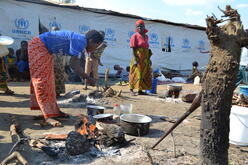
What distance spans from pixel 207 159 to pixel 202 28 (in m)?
14.7

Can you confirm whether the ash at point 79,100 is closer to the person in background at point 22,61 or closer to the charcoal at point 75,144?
the charcoal at point 75,144

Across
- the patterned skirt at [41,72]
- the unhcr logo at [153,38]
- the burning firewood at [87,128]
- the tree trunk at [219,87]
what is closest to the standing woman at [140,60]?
the patterned skirt at [41,72]

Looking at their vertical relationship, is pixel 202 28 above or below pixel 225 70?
above

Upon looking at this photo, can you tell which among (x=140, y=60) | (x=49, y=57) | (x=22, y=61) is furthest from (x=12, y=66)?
(x=49, y=57)

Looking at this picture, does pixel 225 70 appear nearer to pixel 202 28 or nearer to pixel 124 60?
pixel 124 60

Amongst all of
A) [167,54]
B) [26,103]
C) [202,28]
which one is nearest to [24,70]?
[26,103]

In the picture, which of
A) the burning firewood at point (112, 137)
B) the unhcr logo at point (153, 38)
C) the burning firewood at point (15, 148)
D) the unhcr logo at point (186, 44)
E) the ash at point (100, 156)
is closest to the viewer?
the burning firewood at point (15, 148)

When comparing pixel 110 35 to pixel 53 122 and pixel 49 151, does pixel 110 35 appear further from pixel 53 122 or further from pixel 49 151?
pixel 49 151

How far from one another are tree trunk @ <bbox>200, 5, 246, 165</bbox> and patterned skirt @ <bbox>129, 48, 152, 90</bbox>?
5.43m

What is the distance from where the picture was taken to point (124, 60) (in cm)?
1298

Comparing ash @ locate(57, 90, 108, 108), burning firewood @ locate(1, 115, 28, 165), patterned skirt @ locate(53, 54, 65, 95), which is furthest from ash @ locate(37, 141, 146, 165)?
patterned skirt @ locate(53, 54, 65, 95)

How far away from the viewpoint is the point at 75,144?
3.13m

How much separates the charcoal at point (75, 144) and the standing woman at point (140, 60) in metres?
4.66

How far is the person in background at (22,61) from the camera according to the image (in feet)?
31.3
